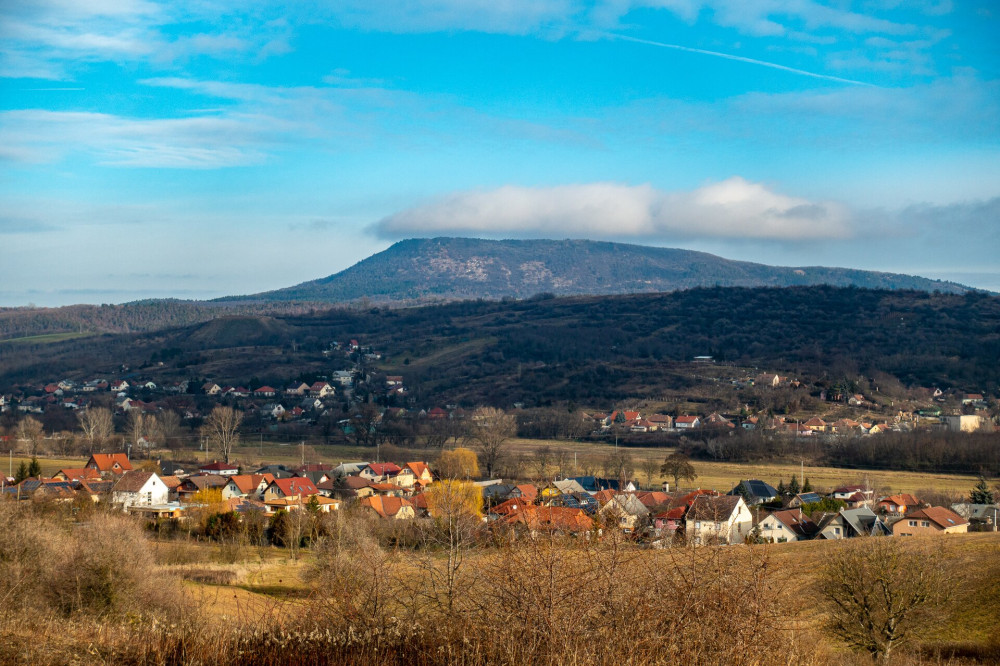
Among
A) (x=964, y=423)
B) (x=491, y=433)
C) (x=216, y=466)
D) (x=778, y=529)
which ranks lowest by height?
(x=216, y=466)

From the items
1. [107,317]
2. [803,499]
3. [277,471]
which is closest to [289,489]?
[277,471]

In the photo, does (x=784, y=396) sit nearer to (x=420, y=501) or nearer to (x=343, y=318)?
(x=420, y=501)

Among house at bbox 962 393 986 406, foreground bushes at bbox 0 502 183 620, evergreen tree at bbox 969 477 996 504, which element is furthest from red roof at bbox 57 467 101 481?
house at bbox 962 393 986 406

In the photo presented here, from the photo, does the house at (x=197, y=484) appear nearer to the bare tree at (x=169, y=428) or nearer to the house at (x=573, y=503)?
the house at (x=573, y=503)

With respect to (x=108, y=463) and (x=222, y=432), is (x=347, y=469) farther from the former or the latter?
(x=222, y=432)

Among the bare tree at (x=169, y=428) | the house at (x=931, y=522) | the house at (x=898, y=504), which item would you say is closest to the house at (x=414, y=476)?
the house at (x=898, y=504)
